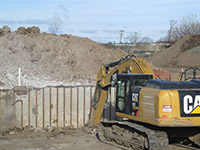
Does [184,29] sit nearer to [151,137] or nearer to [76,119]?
[76,119]

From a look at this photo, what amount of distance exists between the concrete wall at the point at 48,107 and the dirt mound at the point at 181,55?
2579 cm

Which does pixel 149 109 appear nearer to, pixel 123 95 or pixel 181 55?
pixel 123 95

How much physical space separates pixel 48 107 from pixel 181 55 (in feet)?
107

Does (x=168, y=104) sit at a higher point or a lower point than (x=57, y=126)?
higher

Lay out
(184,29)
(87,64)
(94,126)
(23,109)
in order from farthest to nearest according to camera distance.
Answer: (184,29) → (87,64) → (23,109) → (94,126)

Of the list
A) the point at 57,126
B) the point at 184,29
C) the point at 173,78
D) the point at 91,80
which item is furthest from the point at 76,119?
the point at 184,29

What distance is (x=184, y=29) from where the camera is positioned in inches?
2899

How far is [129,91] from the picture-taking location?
9.60 metres

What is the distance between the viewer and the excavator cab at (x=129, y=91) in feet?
30.4

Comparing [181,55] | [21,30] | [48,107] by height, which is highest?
[21,30]

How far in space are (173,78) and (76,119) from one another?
11.6m

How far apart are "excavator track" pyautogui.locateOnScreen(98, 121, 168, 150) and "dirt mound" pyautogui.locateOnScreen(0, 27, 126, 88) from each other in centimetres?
898

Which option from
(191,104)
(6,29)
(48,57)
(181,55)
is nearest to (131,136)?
(191,104)

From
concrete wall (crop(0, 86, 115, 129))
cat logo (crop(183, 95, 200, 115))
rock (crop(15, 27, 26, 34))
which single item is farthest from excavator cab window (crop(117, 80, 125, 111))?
rock (crop(15, 27, 26, 34))
